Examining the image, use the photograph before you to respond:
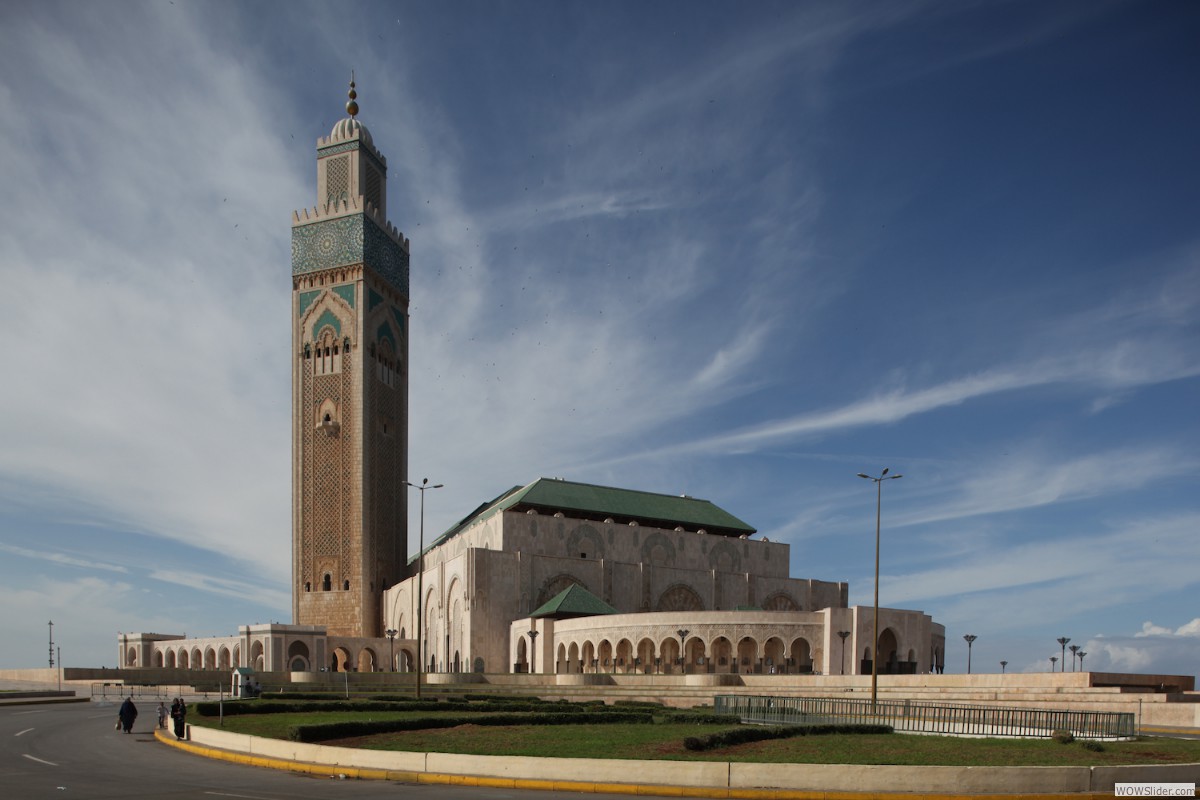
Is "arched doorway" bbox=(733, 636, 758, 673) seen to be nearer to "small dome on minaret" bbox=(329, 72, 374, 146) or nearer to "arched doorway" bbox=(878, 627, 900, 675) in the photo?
"arched doorway" bbox=(878, 627, 900, 675)

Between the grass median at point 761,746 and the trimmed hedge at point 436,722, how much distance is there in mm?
244

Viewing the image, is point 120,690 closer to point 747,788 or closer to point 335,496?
point 335,496

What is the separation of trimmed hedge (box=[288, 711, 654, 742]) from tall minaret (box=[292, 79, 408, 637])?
45812mm

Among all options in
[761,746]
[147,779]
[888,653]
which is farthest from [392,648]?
[761,746]

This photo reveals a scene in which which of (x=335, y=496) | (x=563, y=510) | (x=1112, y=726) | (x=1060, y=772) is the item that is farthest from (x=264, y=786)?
(x=335, y=496)

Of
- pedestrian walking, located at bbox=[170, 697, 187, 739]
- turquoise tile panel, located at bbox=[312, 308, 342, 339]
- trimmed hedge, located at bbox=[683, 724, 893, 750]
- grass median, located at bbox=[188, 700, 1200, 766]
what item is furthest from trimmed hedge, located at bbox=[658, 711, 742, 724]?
turquoise tile panel, located at bbox=[312, 308, 342, 339]

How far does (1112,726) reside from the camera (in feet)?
67.2

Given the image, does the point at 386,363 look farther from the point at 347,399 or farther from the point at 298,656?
the point at 298,656

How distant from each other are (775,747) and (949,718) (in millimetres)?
7279

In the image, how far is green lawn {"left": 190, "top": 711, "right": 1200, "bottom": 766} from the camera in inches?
644

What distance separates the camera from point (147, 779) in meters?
16.8

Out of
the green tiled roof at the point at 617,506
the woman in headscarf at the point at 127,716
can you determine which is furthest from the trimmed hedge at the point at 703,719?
the green tiled roof at the point at 617,506

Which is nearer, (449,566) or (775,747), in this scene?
(775,747)

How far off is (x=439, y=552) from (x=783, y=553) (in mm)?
24473
